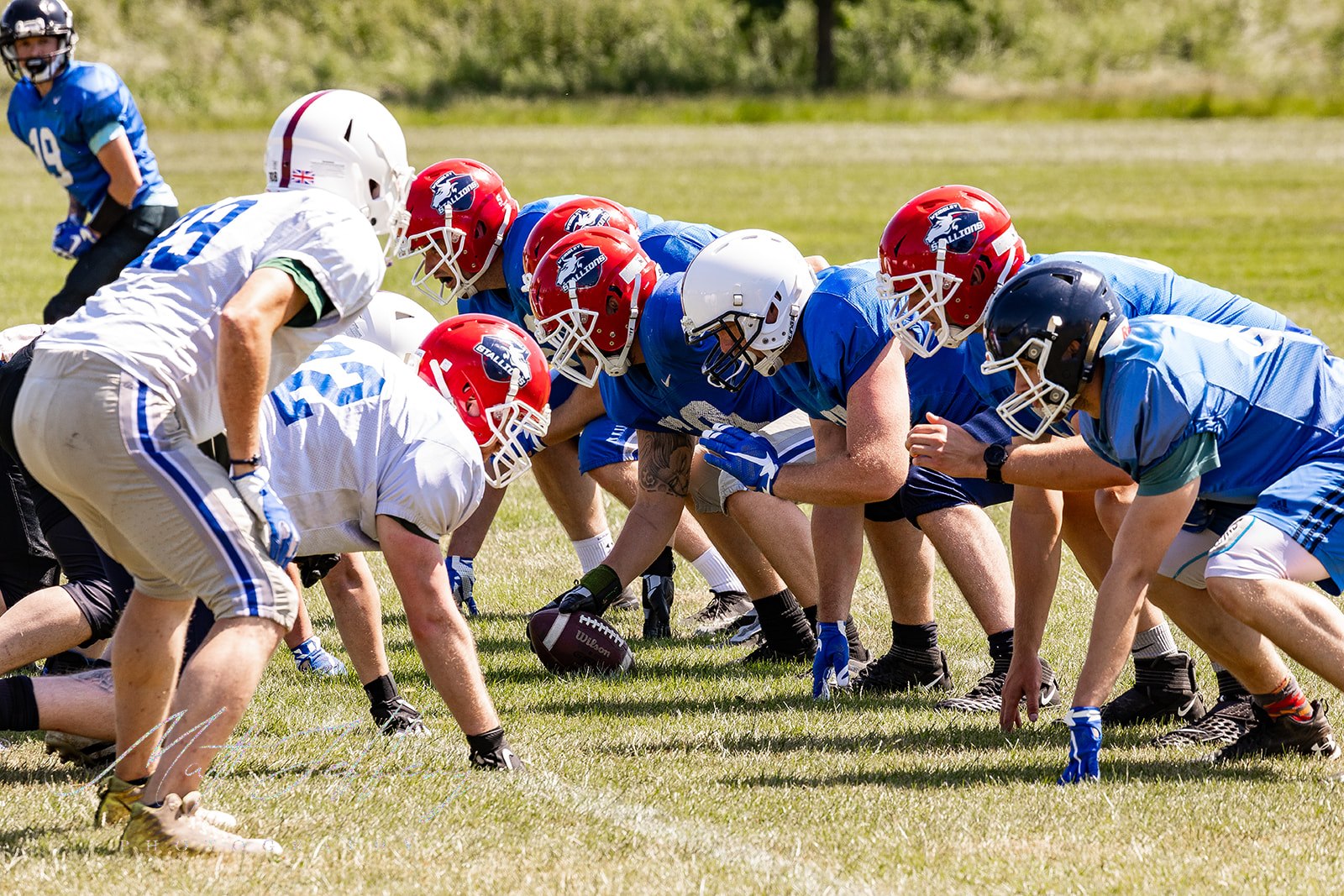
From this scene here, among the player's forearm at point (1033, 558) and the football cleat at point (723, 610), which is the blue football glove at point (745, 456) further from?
the football cleat at point (723, 610)

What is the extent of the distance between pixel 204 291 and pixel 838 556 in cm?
277

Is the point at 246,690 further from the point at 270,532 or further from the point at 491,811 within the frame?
the point at 491,811

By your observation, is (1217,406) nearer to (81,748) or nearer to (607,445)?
(607,445)

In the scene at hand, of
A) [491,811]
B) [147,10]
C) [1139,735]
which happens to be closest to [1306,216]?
[1139,735]

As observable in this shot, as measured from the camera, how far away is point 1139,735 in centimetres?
545

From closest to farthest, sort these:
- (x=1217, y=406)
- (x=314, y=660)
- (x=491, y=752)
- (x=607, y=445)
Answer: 1. (x=1217, y=406)
2. (x=491, y=752)
3. (x=314, y=660)
4. (x=607, y=445)

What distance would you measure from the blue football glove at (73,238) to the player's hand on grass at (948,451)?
231 inches

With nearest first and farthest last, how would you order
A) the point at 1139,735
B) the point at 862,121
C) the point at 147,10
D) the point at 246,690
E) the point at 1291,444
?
the point at 246,690 < the point at 1291,444 < the point at 1139,735 < the point at 862,121 < the point at 147,10

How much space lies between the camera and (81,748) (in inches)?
194

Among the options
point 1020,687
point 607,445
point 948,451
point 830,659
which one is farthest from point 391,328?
point 1020,687

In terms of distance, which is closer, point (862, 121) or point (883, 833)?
point (883, 833)

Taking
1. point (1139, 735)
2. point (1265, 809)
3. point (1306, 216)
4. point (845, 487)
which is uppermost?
point (845, 487)

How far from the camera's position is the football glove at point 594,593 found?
625 centimetres

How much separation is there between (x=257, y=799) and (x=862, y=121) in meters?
42.8
